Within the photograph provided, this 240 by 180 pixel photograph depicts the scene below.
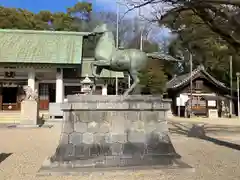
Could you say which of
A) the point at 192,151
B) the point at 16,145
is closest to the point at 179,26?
the point at 192,151

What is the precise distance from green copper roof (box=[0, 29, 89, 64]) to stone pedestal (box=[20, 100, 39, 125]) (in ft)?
16.8

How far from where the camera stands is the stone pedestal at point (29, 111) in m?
19.0

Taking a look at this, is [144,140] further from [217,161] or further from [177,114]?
[177,114]

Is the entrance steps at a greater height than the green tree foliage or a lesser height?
lesser

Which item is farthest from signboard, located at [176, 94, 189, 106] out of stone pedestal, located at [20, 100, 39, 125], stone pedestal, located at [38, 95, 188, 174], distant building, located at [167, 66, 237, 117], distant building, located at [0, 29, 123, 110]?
stone pedestal, located at [38, 95, 188, 174]

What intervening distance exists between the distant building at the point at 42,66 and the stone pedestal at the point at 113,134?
16.4 meters

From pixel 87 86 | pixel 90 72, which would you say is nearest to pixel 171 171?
pixel 87 86

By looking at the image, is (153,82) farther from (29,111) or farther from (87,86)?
(87,86)

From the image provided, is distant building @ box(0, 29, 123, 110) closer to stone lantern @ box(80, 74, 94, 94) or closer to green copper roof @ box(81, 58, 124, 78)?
green copper roof @ box(81, 58, 124, 78)

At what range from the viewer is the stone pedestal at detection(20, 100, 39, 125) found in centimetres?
1898

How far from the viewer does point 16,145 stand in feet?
35.8

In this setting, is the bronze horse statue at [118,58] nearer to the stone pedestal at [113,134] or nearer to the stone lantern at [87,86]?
the stone pedestal at [113,134]

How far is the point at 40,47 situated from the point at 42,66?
9.30 feet

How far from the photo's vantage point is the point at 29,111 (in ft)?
62.2
